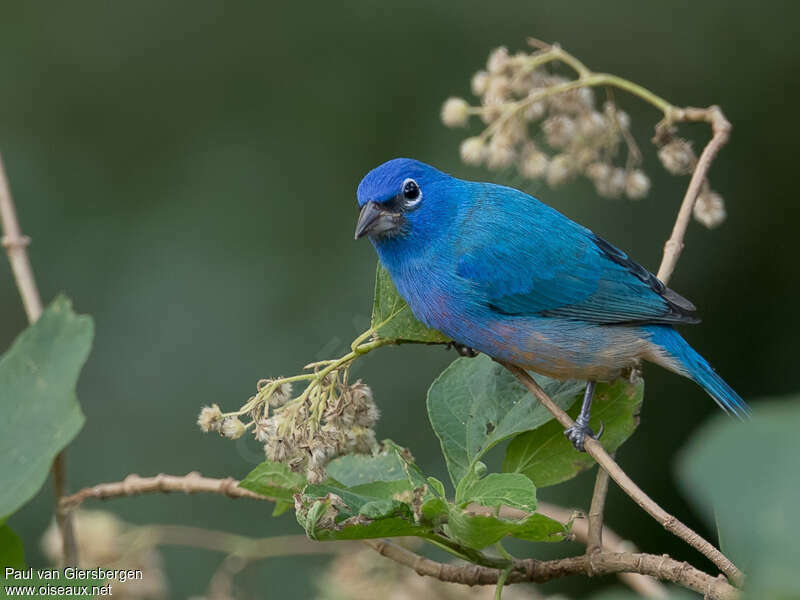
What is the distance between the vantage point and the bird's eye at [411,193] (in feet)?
10.2

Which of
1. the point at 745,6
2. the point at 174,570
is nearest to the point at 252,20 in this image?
the point at 745,6

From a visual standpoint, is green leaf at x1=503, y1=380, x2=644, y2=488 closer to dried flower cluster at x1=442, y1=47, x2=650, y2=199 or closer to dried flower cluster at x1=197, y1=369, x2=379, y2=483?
dried flower cluster at x1=197, y1=369, x2=379, y2=483

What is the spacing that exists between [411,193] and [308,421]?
51.8 inches

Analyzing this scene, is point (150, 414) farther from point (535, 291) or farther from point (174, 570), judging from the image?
point (535, 291)

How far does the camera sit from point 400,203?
308 cm

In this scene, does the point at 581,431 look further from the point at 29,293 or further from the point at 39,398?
the point at 29,293

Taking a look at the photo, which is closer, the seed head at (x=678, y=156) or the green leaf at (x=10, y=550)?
Result: the green leaf at (x=10, y=550)

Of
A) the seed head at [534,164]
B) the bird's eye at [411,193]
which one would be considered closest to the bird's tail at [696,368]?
the seed head at [534,164]

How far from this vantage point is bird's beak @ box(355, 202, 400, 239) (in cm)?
299

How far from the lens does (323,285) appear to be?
17.9 ft

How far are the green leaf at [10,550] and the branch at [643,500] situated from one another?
3.66 feet

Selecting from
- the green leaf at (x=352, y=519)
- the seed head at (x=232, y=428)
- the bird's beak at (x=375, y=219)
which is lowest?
the green leaf at (x=352, y=519)

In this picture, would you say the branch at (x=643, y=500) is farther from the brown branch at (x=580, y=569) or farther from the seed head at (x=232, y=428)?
the seed head at (x=232, y=428)

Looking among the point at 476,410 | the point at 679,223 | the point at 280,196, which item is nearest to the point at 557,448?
the point at 476,410
